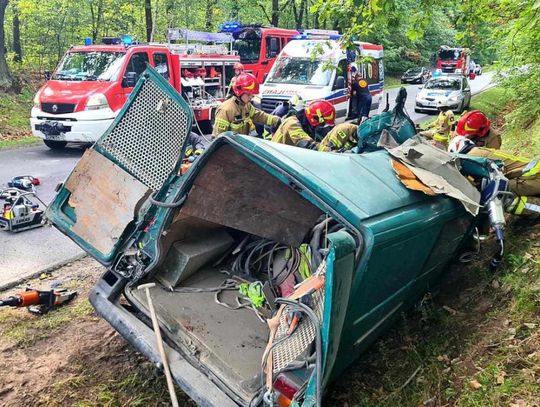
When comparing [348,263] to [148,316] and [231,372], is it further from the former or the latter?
[148,316]

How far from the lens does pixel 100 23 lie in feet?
68.8

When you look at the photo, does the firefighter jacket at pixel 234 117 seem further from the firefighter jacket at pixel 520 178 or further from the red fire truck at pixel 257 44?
the red fire truck at pixel 257 44

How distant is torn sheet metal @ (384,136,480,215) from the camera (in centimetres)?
321

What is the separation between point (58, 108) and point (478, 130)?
26.5 feet

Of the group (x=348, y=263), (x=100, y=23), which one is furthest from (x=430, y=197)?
(x=100, y=23)

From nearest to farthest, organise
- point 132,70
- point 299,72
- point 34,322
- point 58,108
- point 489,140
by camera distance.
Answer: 1. point 34,322
2. point 489,140
3. point 58,108
4. point 132,70
5. point 299,72

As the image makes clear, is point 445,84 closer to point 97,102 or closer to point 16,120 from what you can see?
point 97,102

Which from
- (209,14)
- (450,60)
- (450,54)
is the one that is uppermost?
(209,14)

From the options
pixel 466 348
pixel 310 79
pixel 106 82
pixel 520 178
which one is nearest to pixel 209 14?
pixel 310 79

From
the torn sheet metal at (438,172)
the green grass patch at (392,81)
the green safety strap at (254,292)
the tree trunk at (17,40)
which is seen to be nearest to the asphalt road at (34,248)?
the green safety strap at (254,292)

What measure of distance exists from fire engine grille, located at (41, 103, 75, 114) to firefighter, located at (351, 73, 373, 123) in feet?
23.0

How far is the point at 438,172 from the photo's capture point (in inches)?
138

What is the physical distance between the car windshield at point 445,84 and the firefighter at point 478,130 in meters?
14.2

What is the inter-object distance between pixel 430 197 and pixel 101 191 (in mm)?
2270
